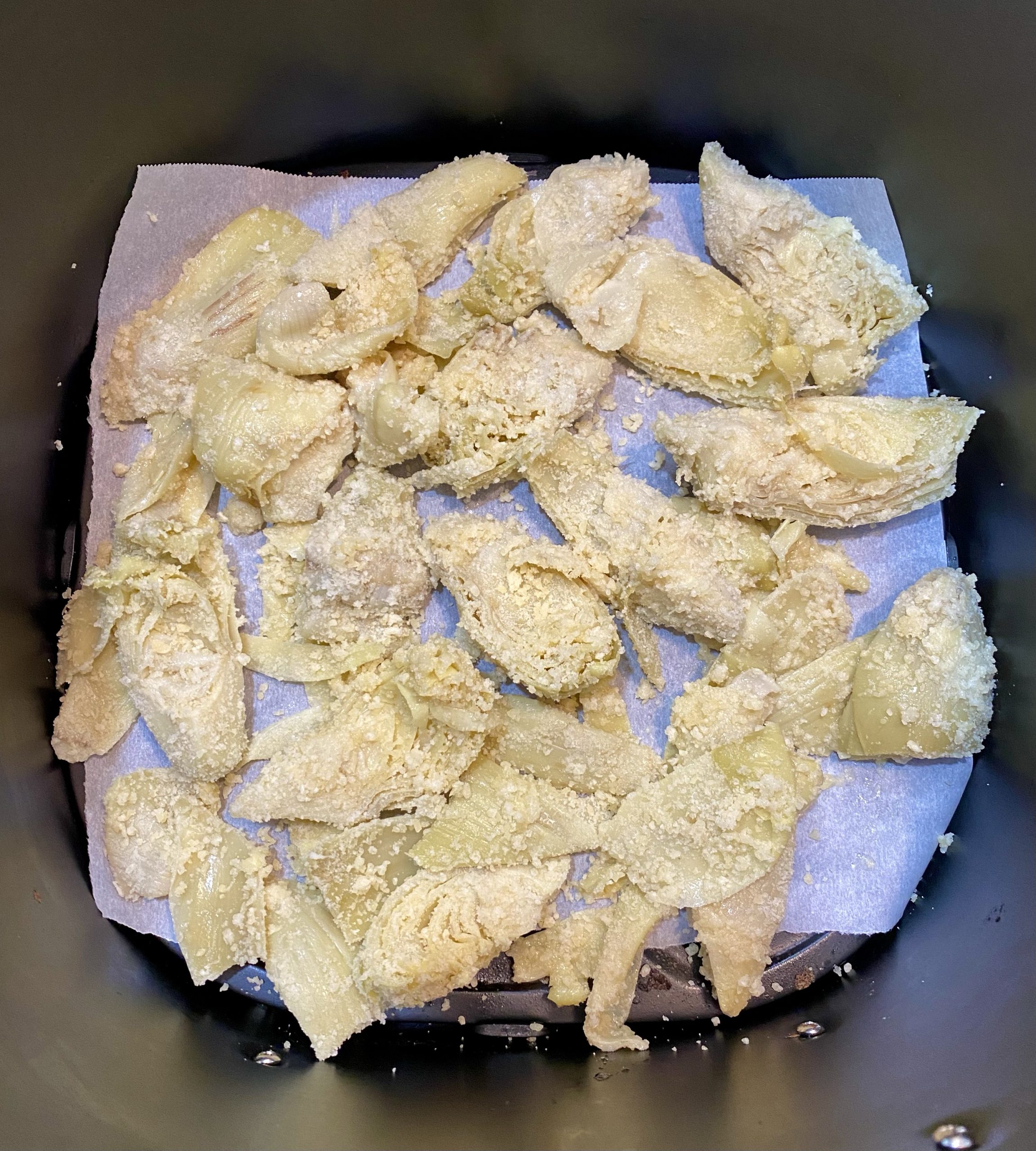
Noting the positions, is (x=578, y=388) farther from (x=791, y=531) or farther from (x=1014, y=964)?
(x=1014, y=964)

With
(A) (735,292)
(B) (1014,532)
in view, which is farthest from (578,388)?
(B) (1014,532)

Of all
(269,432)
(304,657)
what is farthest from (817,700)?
(269,432)

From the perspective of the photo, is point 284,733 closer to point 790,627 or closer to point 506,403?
point 506,403

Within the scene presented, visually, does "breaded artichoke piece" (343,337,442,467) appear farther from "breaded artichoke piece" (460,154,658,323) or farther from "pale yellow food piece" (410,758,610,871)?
"pale yellow food piece" (410,758,610,871)

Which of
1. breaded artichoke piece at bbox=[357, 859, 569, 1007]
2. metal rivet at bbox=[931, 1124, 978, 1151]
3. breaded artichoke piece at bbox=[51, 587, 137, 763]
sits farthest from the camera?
breaded artichoke piece at bbox=[51, 587, 137, 763]

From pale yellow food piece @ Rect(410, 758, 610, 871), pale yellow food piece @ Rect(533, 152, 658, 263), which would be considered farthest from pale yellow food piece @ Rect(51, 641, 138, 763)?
pale yellow food piece @ Rect(533, 152, 658, 263)

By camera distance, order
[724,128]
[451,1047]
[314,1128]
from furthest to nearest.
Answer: [724,128], [451,1047], [314,1128]

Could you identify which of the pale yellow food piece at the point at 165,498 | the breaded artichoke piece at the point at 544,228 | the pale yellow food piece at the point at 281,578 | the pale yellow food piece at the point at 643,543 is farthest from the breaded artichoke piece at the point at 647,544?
the pale yellow food piece at the point at 165,498
